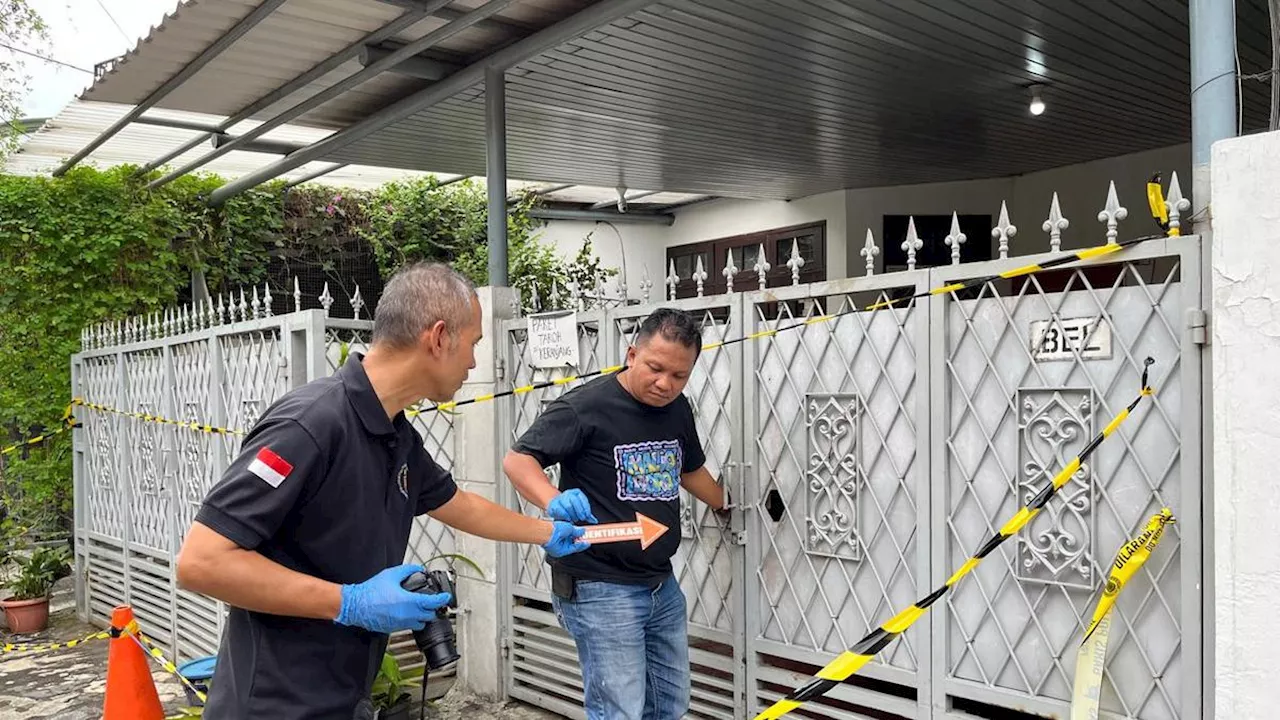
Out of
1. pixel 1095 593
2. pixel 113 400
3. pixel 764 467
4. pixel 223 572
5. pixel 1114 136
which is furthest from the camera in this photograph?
pixel 1114 136

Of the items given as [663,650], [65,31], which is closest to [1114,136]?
[663,650]

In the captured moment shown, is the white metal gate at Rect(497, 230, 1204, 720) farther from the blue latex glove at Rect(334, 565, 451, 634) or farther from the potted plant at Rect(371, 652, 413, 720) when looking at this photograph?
the blue latex glove at Rect(334, 565, 451, 634)

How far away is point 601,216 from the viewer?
40.3ft

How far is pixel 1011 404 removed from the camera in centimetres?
295

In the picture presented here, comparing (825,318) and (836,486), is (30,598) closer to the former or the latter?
(836,486)

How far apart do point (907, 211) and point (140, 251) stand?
26.2 ft

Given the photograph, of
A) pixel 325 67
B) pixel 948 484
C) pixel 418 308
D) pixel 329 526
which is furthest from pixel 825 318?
pixel 325 67

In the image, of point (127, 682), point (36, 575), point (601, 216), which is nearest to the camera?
point (127, 682)

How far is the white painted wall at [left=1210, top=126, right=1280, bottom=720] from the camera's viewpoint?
2148mm

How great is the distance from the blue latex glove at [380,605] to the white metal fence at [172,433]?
3.07m

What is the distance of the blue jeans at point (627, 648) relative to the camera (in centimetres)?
314

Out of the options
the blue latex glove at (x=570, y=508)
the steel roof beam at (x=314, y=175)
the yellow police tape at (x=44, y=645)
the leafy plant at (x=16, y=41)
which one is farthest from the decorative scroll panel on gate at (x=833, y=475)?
the leafy plant at (x=16, y=41)

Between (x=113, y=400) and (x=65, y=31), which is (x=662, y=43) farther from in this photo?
(x=65, y=31)

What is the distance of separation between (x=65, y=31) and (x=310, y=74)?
6.61 m
